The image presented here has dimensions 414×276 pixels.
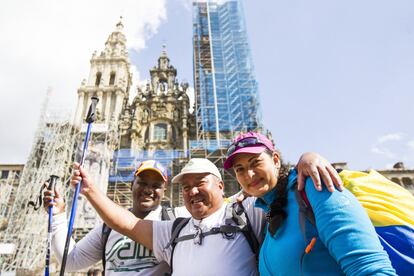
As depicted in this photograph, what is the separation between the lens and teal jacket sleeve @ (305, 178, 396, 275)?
4.12 ft

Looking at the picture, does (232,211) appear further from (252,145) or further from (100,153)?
(100,153)

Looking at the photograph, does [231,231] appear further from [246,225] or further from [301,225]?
[301,225]

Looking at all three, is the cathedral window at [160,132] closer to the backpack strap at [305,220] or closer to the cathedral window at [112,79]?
the cathedral window at [112,79]

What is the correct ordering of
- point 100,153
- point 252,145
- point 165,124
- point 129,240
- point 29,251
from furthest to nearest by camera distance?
point 165,124, point 100,153, point 29,251, point 129,240, point 252,145

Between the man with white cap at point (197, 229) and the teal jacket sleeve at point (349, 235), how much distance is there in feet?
3.49

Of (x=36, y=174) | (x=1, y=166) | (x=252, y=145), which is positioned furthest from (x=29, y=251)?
(x=252, y=145)

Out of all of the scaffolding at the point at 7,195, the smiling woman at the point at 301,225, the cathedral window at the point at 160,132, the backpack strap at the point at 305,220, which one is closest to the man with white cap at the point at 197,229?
the smiling woman at the point at 301,225

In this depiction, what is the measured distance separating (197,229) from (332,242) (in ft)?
4.61

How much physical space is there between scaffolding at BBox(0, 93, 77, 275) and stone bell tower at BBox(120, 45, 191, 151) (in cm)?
526

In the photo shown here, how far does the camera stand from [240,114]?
25.9 m

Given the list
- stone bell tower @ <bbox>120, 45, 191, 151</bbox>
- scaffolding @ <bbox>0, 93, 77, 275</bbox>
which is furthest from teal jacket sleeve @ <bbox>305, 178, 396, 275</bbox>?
stone bell tower @ <bbox>120, 45, 191, 151</bbox>

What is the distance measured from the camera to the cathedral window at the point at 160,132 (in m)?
27.1

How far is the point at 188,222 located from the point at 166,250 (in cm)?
33

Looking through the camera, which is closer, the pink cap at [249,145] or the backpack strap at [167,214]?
the pink cap at [249,145]
